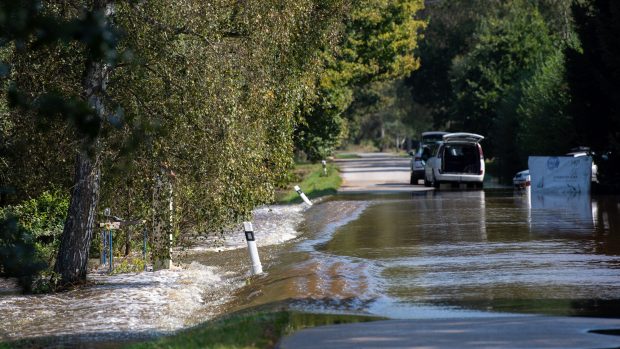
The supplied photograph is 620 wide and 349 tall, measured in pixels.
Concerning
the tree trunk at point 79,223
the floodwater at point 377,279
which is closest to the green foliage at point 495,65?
the floodwater at point 377,279

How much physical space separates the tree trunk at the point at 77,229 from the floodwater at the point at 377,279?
17.5 inches

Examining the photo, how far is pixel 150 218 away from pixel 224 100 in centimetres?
219

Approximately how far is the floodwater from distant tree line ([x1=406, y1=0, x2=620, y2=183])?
11.3 m

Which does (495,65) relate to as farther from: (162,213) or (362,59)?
(162,213)

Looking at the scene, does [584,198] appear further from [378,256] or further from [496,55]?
[496,55]

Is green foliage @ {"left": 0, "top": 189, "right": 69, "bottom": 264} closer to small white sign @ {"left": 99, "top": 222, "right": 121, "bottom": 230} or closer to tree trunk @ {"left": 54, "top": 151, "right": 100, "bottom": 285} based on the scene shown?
small white sign @ {"left": 99, "top": 222, "right": 121, "bottom": 230}

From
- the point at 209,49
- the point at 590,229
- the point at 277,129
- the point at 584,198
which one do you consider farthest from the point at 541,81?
the point at 209,49

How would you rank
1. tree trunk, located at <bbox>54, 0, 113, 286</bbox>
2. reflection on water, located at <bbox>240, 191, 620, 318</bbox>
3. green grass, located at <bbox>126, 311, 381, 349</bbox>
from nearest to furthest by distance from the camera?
green grass, located at <bbox>126, 311, 381, 349</bbox>
reflection on water, located at <bbox>240, 191, 620, 318</bbox>
tree trunk, located at <bbox>54, 0, 113, 286</bbox>

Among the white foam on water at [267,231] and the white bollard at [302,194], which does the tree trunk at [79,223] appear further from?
the white bollard at [302,194]

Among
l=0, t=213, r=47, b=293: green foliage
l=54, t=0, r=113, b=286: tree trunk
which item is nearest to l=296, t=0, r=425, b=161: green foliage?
l=54, t=0, r=113, b=286: tree trunk

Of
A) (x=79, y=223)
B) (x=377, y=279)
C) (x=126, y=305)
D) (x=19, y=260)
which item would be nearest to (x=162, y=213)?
(x=79, y=223)

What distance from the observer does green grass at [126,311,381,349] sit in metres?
10.8

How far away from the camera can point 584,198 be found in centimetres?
3653

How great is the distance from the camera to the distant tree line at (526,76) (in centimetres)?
3928
